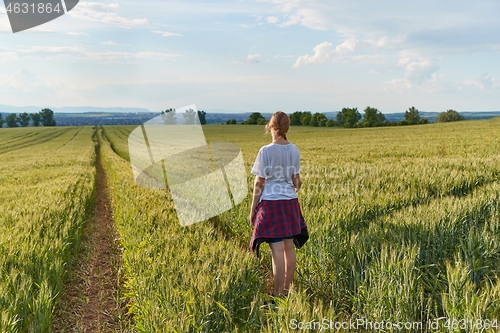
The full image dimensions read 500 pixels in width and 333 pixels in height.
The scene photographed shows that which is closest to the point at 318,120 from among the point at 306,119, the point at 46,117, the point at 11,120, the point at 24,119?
the point at 306,119

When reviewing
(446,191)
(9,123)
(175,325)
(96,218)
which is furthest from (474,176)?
(9,123)

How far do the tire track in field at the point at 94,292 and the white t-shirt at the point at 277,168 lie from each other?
233 cm

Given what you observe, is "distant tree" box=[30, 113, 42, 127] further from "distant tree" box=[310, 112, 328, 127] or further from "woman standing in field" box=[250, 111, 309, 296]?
"woman standing in field" box=[250, 111, 309, 296]

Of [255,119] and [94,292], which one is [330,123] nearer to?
[255,119]

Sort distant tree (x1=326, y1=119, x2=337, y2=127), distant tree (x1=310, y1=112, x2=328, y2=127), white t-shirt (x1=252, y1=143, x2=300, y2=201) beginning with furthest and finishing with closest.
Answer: distant tree (x1=310, y1=112, x2=328, y2=127)
distant tree (x1=326, y1=119, x2=337, y2=127)
white t-shirt (x1=252, y1=143, x2=300, y2=201)

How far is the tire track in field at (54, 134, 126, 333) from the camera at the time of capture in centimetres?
438

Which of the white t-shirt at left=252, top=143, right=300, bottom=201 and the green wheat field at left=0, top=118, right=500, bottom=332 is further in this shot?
the white t-shirt at left=252, top=143, right=300, bottom=201

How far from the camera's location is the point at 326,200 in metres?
6.21

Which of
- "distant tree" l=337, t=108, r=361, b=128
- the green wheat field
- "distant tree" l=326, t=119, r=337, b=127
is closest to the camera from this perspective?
the green wheat field

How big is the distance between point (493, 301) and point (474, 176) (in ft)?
22.1

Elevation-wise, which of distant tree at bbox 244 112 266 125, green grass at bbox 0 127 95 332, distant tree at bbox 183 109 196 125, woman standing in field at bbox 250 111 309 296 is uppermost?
distant tree at bbox 244 112 266 125

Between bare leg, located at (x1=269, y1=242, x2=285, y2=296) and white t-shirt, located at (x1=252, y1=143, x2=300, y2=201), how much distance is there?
0.58 meters

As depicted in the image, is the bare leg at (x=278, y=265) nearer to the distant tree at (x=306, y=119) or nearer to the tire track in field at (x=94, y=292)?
the tire track in field at (x=94, y=292)

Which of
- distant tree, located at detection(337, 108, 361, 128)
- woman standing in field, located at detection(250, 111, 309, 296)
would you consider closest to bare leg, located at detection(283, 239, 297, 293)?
woman standing in field, located at detection(250, 111, 309, 296)
